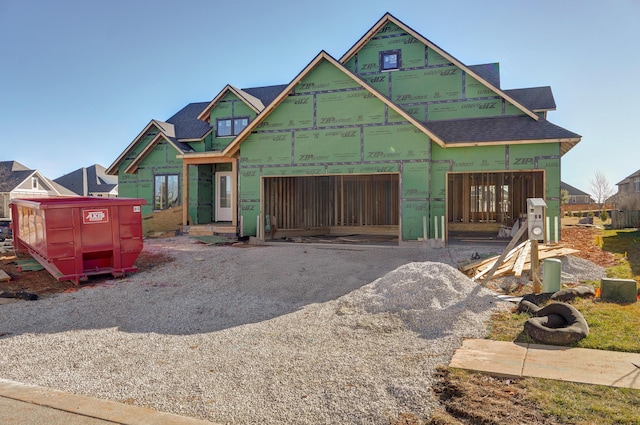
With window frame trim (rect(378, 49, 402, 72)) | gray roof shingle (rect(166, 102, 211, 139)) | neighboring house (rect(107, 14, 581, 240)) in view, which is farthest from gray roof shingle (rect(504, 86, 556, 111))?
gray roof shingle (rect(166, 102, 211, 139))

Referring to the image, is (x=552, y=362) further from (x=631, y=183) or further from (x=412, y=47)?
(x=631, y=183)

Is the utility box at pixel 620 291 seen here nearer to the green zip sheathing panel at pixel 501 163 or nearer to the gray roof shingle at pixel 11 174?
the green zip sheathing panel at pixel 501 163

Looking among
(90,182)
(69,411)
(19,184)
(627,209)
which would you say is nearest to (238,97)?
(69,411)

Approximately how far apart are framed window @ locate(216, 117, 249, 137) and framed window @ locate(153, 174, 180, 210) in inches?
133

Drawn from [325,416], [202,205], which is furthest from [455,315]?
[202,205]

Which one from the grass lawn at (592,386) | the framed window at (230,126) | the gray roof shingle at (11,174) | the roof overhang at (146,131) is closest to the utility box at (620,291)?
the grass lawn at (592,386)

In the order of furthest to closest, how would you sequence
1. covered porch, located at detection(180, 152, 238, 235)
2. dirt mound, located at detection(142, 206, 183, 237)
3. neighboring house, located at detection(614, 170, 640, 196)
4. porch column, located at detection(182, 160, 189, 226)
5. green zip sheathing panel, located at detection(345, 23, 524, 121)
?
neighboring house, located at detection(614, 170, 640, 196) < covered porch, located at detection(180, 152, 238, 235) < dirt mound, located at detection(142, 206, 183, 237) < porch column, located at detection(182, 160, 189, 226) < green zip sheathing panel, located at detection(345, 23, 524, 121)

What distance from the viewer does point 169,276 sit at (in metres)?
11.0

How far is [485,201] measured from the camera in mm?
21609

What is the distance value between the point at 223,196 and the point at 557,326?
18.6 m

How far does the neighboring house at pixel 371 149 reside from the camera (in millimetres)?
15109

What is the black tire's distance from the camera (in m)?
5.60

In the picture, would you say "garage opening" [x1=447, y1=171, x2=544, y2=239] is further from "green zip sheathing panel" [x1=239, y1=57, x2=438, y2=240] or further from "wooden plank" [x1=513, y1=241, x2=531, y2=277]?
"wooden plank" [x1=513, y1=241, x2=531, y2=277]

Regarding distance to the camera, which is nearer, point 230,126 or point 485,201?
point 485,201
